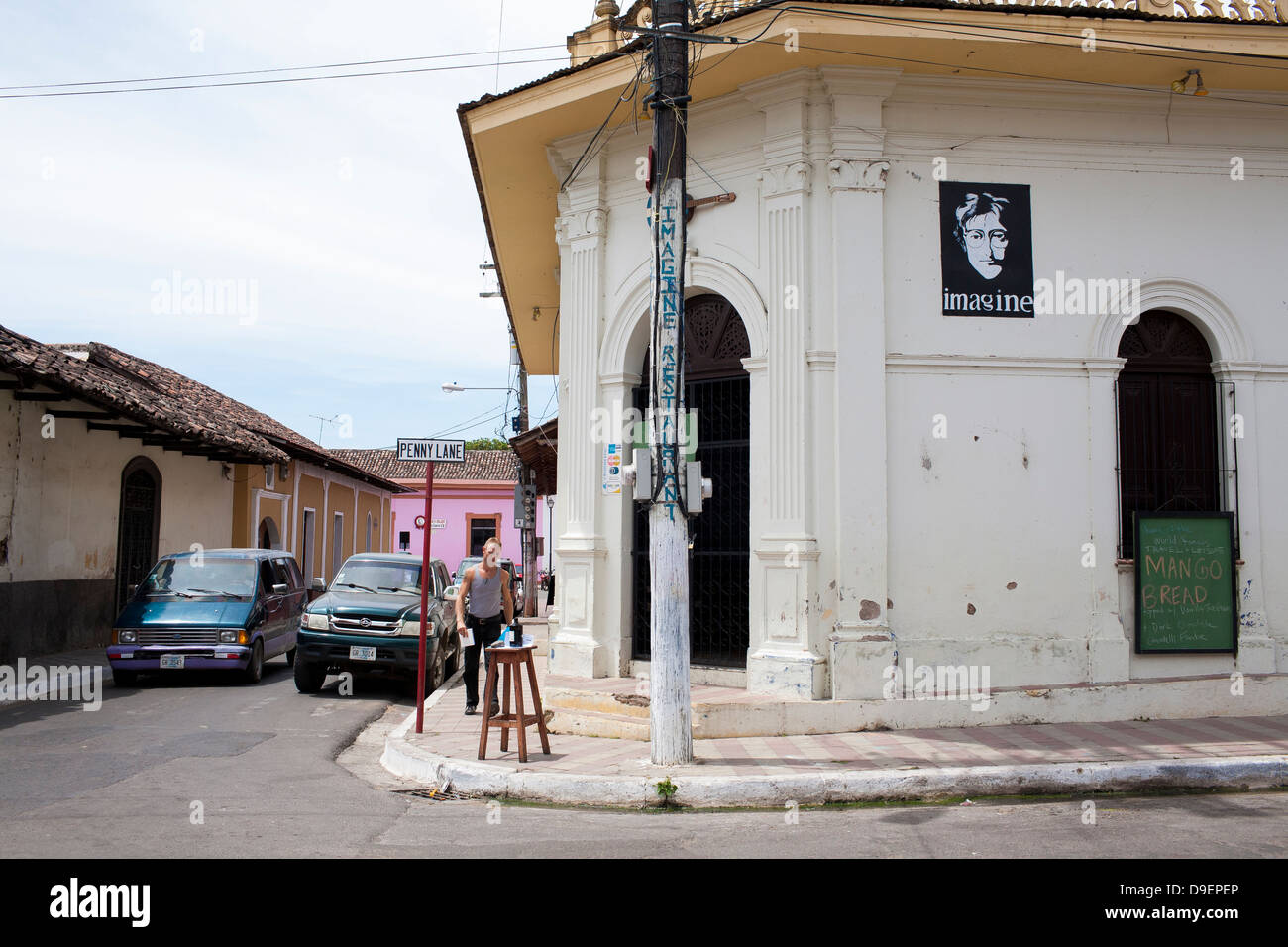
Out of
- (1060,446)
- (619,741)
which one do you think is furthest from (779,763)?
(1060,446)

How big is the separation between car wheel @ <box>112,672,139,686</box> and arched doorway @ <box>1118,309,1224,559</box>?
11801mm

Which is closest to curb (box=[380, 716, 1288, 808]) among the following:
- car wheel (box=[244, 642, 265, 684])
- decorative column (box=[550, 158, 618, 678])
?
decorative column (box=[550, 158, 618, 678])

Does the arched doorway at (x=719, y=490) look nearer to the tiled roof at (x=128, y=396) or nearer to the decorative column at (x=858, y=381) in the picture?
the decorative column at (x=858, y=381)

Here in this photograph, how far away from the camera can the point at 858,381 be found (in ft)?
30.8

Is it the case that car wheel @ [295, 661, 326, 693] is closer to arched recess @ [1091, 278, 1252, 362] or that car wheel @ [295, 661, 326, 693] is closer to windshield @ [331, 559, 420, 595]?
windshield @ [331, 559, 420, 595]

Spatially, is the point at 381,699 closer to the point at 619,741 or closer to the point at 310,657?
the point at 310,657

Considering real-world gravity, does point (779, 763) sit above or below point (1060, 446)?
below

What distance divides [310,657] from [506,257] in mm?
→ 7108

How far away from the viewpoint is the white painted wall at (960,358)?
934cm

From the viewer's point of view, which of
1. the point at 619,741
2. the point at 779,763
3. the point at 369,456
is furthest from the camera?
the point at 369,456

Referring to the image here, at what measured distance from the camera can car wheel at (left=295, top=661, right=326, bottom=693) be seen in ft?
40.7

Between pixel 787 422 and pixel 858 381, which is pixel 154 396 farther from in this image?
pixel 858 381
